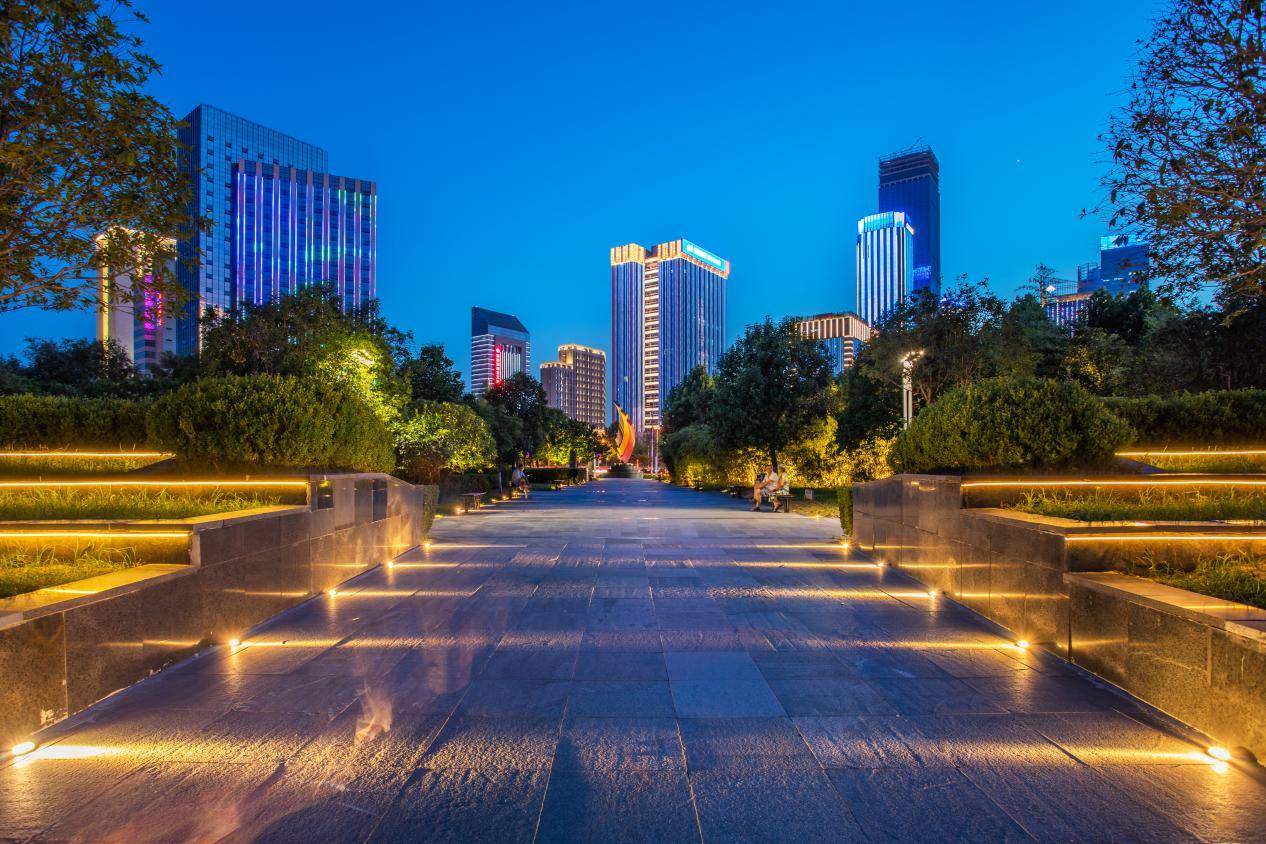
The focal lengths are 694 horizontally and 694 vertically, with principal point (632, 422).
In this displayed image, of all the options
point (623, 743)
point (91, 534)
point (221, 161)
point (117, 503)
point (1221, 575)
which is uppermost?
point (221, 161)

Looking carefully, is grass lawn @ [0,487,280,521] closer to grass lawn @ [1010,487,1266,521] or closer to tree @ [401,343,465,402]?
grass lawn @ [1010,487,1266,521]

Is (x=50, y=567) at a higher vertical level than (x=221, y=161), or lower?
lower

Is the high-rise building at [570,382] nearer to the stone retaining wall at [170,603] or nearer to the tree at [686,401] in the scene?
the tree at [686,401]

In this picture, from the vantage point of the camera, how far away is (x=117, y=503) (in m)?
6.70

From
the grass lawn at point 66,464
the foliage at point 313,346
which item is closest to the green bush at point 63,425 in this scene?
the grass lawn at point 66,464

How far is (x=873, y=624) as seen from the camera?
6320mm

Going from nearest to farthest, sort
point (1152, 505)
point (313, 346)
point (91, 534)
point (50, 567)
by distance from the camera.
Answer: point (50, 567) → point (91, 534) → point (1152, 505) → point (313, 346)

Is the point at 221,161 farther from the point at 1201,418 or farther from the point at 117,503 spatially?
the point at 1201,418

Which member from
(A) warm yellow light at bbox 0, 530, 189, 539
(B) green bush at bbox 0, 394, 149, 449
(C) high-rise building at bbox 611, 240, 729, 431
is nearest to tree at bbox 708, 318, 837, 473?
(B) green bush at bbox 0, 394, 149, 449

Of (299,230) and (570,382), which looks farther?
(570,382)

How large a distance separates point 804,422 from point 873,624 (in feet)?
73.9

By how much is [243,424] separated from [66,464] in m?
5.24

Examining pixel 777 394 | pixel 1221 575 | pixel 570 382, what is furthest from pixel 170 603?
pixel 570 382

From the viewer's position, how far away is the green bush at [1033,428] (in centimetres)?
789
